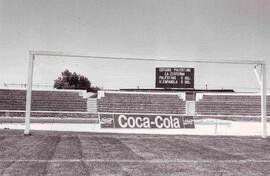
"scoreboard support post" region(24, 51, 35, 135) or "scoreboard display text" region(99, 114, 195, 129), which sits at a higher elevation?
"scoreboard support post" region(24, 51, 35, 135)

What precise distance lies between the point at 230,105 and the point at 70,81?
5499cm

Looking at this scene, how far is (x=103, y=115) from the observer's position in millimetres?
29500

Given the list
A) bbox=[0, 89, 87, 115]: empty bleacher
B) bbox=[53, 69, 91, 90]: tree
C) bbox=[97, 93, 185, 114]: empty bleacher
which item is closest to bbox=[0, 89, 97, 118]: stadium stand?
bbox=[0, 89, 87, 115]: empty bleacher

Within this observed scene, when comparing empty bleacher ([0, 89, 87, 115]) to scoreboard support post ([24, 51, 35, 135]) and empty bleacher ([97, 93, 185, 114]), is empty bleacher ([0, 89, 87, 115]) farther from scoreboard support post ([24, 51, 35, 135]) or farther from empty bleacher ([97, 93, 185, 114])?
scoreboard support post ([24, 51, 35, 135])

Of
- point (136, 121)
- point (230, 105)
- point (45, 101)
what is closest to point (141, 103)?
point (230, 105)

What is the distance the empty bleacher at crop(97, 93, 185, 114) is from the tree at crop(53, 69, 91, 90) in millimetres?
42924

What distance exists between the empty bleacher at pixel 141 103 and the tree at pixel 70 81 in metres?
42.9

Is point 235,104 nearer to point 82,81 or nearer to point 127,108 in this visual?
point 127,108

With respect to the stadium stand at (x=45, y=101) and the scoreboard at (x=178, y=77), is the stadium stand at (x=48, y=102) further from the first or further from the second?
the scoreboard at (x=178, y=77)

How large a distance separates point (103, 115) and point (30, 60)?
332 inches

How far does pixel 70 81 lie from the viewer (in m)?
109

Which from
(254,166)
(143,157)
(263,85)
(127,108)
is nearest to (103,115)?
(263,85)

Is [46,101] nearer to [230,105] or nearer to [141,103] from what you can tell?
[141,103]

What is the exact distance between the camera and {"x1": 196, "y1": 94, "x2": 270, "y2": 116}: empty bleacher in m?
61.1
